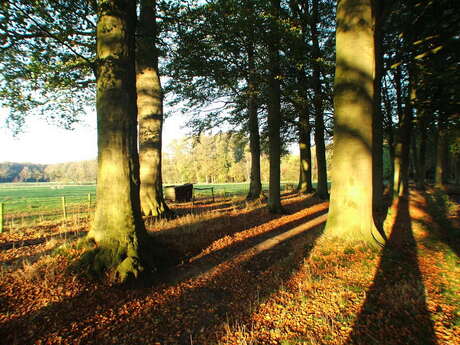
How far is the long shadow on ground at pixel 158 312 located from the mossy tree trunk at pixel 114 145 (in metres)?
0.91

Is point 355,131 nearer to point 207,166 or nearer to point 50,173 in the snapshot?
point 207,166

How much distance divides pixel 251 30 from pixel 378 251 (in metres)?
8.80

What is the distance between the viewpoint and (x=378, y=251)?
4734 mm

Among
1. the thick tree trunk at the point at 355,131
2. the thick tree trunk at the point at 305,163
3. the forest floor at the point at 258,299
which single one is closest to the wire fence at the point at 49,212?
→ the forest floor at the point at 258,299

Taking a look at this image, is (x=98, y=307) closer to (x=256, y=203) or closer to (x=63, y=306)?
(x=63, y=306)

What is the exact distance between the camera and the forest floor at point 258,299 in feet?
9.43

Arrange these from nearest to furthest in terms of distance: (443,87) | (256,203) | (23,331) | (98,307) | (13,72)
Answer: (23,331) → (98,307) → (443,87) → (13,72) → (256,203)

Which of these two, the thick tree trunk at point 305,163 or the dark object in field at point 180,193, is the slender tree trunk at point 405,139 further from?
the dark object in field at point 180,193

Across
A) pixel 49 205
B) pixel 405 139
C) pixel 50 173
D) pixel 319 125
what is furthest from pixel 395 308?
pixel 50 173

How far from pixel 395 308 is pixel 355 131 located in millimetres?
3488

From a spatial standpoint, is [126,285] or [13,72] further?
[13,72]

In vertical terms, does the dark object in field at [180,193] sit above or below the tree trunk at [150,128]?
below

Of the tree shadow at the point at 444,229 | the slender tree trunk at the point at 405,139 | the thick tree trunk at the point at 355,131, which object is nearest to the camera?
the thick tree trunk at the point at 355,131

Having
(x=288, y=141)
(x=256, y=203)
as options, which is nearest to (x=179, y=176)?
(x=288, y=141)
